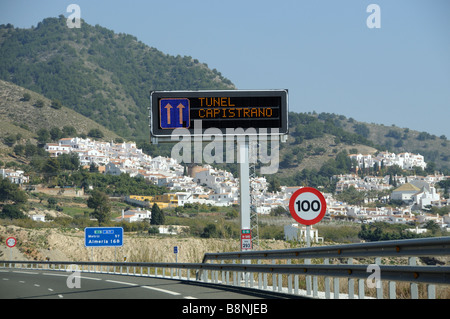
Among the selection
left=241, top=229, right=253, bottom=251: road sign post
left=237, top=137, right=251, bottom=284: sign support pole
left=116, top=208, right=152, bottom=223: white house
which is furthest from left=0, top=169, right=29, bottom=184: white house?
left=241, top=229, right=253, bottom=251: road sign post

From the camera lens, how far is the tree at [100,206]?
134 metres

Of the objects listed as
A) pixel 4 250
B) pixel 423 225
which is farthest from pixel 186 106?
pixel 423 225

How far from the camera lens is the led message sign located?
75.9ft

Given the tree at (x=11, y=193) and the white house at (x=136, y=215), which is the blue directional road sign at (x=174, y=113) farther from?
the tree at (x=11, y=193)

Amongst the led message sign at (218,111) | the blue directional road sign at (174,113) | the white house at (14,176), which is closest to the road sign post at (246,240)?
the led message sign at (218,111)

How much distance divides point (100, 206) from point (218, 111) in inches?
4701

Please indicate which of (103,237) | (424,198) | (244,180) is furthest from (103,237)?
(424,198)

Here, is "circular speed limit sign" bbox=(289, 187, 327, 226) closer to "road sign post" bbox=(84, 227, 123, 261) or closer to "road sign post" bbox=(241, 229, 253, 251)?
"road sign post" bbox=(241, 229, 253, 251)

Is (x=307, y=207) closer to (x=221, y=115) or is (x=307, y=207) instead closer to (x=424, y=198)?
(x=221, y=115)

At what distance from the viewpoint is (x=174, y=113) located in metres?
23.5

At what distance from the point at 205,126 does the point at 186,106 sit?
3.06ft
